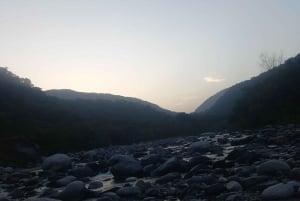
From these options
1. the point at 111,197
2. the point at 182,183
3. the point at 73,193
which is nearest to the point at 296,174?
the point at 182,183

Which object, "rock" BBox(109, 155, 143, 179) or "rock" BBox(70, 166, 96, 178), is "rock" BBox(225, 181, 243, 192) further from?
"rock" BBox(70, 166, 96, 178)

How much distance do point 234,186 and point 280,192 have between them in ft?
5.77

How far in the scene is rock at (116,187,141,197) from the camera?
12.3 metres

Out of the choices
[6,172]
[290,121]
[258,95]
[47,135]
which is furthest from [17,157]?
[258,95]

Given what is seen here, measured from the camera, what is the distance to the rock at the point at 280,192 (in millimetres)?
9336

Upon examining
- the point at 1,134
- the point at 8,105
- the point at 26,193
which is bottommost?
the point at 26,193

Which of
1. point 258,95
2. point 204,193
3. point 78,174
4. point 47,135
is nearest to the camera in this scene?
point 204,193

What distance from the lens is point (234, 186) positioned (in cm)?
1098

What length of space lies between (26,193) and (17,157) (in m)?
18.7

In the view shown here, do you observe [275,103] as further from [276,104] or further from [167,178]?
[167,178]

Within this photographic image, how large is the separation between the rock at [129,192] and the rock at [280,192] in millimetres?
3833

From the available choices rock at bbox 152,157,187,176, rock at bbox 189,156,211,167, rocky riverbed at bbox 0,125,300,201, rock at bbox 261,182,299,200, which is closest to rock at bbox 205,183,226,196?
rocky riverbed at bbox 0,125,300,201

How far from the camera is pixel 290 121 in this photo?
48.6m

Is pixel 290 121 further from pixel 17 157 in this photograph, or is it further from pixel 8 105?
pixel 8 105
